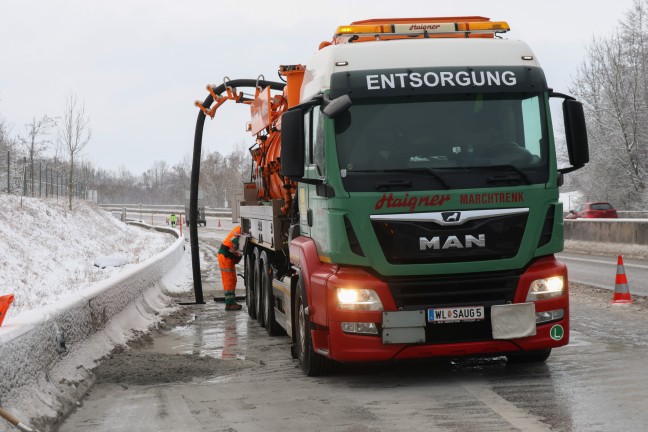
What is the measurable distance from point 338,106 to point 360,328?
1911 millimetres

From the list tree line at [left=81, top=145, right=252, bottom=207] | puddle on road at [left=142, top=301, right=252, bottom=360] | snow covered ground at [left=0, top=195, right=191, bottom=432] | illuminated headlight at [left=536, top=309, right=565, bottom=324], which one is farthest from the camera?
tree line at [left=81, top=145, right=252, bottom=207]

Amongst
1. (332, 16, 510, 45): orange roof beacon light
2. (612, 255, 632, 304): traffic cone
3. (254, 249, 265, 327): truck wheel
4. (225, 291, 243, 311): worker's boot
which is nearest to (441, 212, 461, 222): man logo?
(332, 16, 510, 45): orange roof beacon light

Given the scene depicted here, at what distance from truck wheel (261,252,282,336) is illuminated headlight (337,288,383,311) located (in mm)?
4075

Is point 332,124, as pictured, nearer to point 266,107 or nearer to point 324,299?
point 324,299

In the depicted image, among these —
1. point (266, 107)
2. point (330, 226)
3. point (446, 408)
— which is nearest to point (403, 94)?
point (330, 226)

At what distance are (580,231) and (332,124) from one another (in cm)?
2244

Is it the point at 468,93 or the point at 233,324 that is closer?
the point at 468,93

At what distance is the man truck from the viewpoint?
7746mm

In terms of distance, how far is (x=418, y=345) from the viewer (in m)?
7.77

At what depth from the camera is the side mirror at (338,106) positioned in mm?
7918

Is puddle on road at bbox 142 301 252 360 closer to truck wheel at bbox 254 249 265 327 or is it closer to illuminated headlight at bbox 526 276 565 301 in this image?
truck wheel at bbox 254 249 265 327

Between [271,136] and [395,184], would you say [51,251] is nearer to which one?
[271,136]

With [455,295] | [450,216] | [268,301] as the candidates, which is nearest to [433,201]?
[450,216]

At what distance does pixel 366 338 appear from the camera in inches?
306
